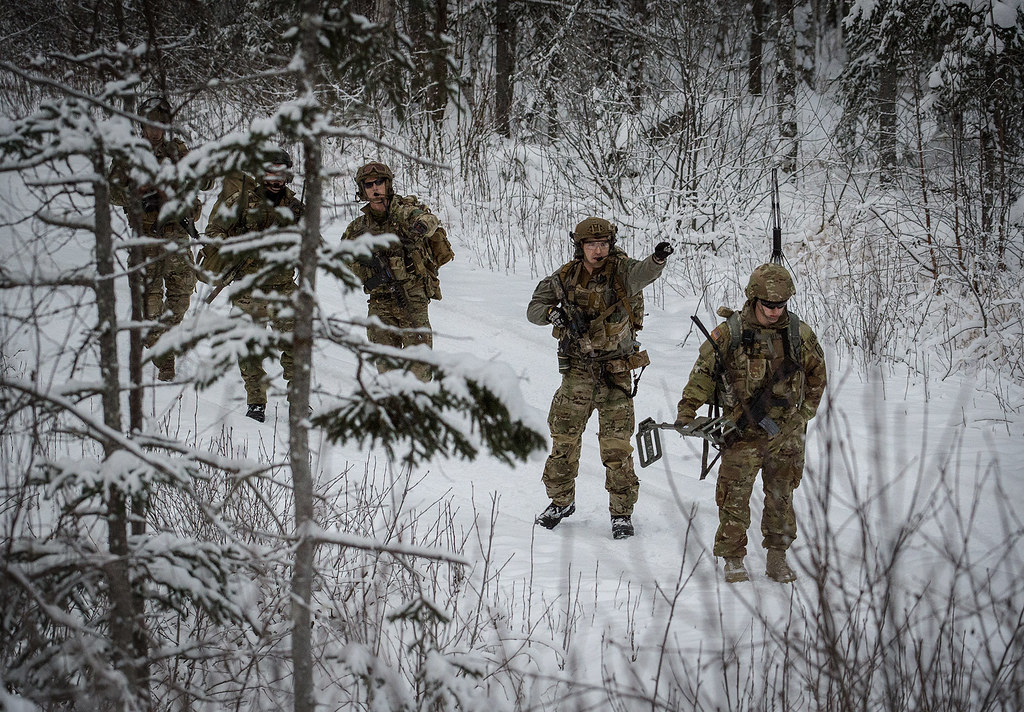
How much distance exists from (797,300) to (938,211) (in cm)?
178

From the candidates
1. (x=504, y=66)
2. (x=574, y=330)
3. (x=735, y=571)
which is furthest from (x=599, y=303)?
(x=504, y=66)

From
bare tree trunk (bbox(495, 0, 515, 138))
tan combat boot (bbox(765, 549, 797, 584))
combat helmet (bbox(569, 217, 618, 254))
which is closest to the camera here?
tan combat boot (bbox(765, 549, 797, 584))

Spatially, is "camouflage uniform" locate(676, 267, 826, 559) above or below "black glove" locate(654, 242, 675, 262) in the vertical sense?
below

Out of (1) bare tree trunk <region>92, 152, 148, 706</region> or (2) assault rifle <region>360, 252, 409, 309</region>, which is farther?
(2) assault rifle <region>360, 252, 409, 309</region>

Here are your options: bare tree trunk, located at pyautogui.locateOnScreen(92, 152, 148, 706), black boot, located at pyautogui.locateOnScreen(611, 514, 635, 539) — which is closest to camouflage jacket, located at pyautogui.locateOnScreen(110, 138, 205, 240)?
bare tree trunk, located at pyautogui.locateOnScreen(92, 152, 148, 706)

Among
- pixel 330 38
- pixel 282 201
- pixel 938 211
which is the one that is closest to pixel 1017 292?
pixel 938 211

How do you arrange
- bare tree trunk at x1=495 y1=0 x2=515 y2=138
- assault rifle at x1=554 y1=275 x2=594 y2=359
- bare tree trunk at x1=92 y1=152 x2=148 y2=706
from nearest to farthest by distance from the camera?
bare tree trunk at x1=92 y1=152 x2=148 y2=706, assault rifle at x1=554 y1=275 x2=594 y2=359, bare tree trunk at x1=495 y1=0 x2=515 y2=138

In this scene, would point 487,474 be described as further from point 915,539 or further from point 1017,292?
point 1017,292

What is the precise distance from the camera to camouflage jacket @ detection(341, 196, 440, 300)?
5.96 metres

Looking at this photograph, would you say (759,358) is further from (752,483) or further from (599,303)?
(599,303)

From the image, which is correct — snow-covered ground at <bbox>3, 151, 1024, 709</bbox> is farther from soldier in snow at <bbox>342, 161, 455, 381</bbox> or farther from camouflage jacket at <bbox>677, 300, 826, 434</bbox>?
soldier in snow at <bbox>342, 161, 455, 381</bbox>

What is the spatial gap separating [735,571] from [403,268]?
135 inches

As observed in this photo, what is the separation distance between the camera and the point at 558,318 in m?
4.92

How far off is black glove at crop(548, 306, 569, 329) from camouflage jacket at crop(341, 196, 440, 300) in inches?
59.7
